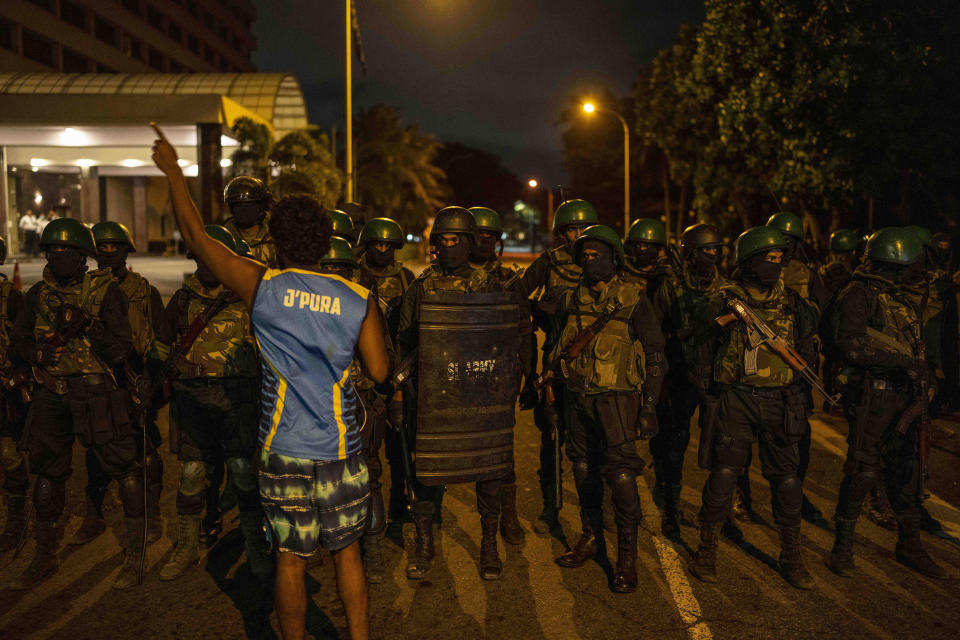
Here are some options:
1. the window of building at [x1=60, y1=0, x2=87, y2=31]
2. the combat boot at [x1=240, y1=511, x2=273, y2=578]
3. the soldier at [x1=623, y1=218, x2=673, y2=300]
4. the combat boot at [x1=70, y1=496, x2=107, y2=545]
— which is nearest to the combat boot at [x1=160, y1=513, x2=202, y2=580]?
the combat boot at [x1=240, y1=511, x2=273, y2=578]

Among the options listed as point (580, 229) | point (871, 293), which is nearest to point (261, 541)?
point (580, 229)

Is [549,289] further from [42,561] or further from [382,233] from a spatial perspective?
[42,561]

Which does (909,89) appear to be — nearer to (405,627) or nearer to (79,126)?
(405,627)

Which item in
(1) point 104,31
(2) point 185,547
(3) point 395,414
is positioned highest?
(1) point 104,31

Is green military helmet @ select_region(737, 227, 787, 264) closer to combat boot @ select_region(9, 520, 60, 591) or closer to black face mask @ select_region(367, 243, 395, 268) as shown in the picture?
black face mask @ select_region(367, 243, 395, 268)

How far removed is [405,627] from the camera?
399 centimetres

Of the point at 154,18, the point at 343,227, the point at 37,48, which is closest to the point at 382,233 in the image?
the point at 343,227

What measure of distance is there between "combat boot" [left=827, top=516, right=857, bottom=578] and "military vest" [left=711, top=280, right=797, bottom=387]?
94 centimetres

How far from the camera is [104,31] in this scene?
48875mm

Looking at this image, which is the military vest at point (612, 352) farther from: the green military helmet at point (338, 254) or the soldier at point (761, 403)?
the green military helmet at point (338, 254)

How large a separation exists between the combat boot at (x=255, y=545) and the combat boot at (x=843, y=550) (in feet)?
10.9

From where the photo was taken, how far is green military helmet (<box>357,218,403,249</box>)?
6.07 m

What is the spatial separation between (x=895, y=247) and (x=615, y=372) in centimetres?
183

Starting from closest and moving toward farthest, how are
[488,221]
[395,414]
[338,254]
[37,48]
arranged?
1. [395,414]
2. [338,254]
3. [488,221]
4. [37,48]
